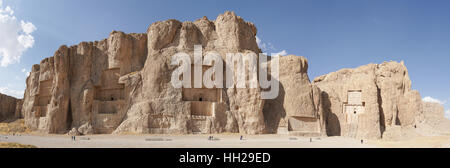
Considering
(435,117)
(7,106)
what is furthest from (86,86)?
(435,117)

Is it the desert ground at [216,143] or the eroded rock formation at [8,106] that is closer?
the desert ground at [216,143]

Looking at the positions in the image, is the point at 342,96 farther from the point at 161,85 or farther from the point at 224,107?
the point at 161,85

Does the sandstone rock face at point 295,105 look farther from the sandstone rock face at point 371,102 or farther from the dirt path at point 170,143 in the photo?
the dirt path at point 170,143

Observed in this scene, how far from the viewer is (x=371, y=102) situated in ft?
127

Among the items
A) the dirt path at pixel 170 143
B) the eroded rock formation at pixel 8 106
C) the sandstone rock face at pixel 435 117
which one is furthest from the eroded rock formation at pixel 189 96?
the dirt path at pixel 170 143

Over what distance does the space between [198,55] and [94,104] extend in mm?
14626

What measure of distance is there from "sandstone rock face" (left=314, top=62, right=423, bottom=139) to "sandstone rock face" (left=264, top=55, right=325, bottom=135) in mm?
4703

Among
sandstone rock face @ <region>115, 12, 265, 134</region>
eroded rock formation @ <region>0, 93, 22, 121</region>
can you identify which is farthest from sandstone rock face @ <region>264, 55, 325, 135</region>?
eroded rock formation @ <region>0, 93, 22, 121</region>

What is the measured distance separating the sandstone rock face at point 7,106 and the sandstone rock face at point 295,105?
39.8m

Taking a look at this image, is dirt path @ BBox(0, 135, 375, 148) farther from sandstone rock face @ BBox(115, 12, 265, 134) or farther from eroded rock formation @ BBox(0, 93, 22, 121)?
eroded rock formation @ BBox(0, 93, 22, 121)

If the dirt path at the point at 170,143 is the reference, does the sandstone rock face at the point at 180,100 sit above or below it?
above

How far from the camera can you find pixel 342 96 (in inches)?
1649

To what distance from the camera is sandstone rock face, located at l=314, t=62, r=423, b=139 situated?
38.2 m

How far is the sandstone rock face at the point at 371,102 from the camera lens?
38219 millimetres
